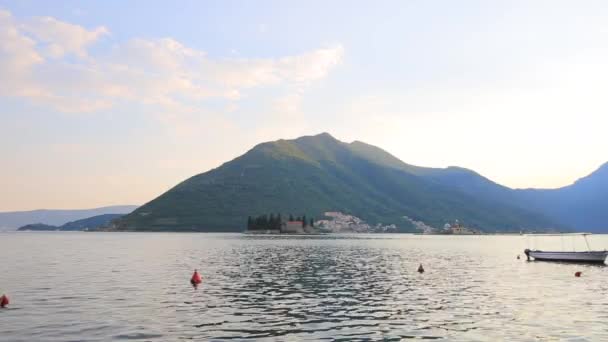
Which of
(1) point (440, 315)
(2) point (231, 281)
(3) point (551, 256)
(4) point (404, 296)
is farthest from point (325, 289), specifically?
(3) point (551, 256)

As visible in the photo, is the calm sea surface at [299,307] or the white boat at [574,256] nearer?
the calm sea surface at [299,307]

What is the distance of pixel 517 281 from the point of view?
78.2 m

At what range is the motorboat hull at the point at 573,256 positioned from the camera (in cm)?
12294

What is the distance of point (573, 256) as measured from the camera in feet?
418

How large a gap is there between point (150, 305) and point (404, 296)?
26616mm

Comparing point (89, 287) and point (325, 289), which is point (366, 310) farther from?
point (89, 287)

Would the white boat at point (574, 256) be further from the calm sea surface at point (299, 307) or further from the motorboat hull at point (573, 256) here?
the calm sea surface at point (299, 307)

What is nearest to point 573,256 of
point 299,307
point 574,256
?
point 574,256

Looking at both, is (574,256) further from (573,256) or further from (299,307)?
(299,307)

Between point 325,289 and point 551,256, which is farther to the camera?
point 551,256

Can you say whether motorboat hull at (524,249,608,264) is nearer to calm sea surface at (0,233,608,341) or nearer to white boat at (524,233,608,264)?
white boat at (524,233,608,264)

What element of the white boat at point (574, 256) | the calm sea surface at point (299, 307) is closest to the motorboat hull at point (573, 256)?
the white boat at point (574, 256)

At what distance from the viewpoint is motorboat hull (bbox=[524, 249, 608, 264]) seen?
122938 millimetres

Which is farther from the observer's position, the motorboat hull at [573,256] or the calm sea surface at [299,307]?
the motorboat hull at [573,256]
